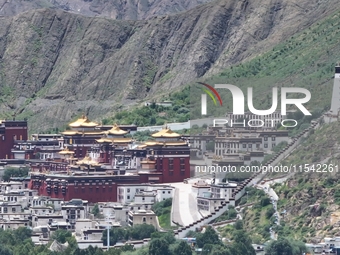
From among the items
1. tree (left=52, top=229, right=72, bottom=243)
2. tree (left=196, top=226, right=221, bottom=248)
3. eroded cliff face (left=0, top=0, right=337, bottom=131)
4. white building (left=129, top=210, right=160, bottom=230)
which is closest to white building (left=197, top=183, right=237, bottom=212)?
white building (left=129, top=210, right=160, bottom=230)

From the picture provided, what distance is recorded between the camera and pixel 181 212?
109000mm

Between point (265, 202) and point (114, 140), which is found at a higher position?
point (114, 140)

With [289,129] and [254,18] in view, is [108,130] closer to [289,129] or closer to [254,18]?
[289,129]

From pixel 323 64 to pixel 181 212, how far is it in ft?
85.6

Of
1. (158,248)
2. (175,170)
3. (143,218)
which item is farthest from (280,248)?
(175,170)

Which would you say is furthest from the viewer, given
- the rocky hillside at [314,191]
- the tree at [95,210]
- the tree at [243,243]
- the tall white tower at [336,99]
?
the tree at [95,210]

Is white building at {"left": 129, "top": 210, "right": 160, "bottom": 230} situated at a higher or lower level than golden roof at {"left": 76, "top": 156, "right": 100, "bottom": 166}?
lower

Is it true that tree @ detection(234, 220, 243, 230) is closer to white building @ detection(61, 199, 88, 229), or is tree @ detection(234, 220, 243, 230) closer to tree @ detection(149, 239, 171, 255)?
tree @ detection(149, 239, 171, 255)

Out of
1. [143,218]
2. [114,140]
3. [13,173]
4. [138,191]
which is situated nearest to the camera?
[143,218]

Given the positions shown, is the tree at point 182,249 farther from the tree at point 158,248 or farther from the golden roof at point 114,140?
the golden roof at point 114,140

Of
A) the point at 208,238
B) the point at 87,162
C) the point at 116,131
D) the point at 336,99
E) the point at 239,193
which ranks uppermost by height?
the point at 116,131

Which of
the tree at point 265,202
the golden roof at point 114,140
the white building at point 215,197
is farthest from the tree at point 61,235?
the golden roof at point 114,140

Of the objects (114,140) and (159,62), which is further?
(159,62)

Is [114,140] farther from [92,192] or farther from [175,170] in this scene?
[92,192]
